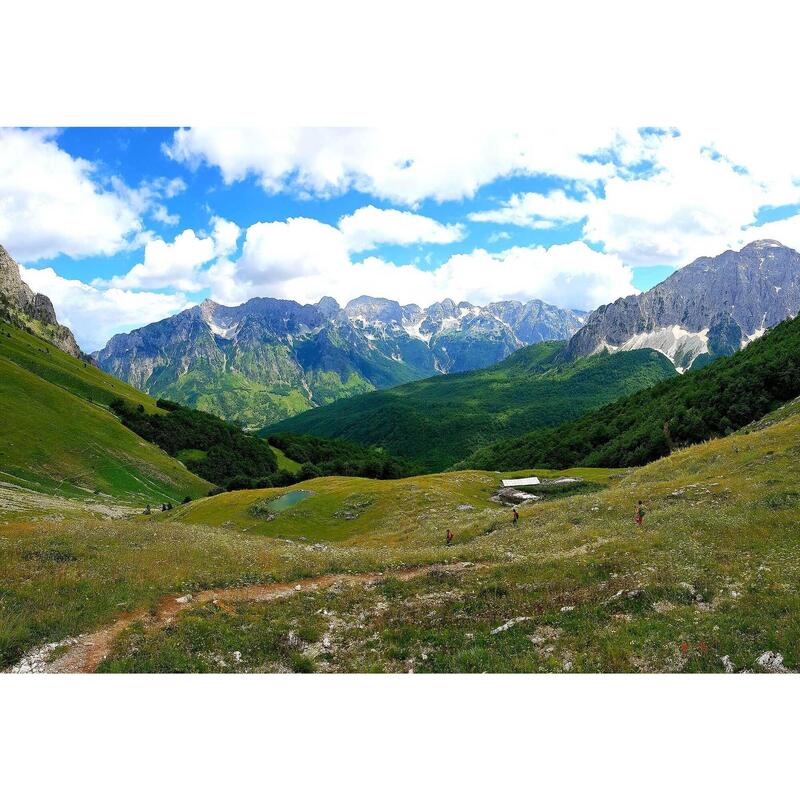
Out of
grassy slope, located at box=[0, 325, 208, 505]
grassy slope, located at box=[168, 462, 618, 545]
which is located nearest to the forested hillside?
grassy slope, located at box=[168, 462, 618, 545]

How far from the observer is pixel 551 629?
730 inches

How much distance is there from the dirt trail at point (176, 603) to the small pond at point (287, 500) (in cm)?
4194

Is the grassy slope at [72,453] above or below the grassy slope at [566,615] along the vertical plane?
above

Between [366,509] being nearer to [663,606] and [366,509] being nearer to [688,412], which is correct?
[663,606]

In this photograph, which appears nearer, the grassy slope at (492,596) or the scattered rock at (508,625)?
the grassy slope at (492,596)

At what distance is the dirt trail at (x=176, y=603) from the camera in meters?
17.4

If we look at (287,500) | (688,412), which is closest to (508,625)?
(287,500)

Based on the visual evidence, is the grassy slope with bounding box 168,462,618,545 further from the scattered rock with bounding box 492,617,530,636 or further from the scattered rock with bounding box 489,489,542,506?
the scattered rock with bounding box 492,617,530,636

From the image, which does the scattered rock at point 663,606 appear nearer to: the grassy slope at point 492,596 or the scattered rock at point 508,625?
the grassy slope at point 492,596

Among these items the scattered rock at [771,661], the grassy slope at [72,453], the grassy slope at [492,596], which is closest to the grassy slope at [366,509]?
the grassy slope at [492,596]

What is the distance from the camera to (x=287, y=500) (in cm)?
7025

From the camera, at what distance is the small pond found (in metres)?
68.2

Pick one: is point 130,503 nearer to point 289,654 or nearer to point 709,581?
point 289,654

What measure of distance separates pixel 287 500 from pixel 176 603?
48.1 metres
